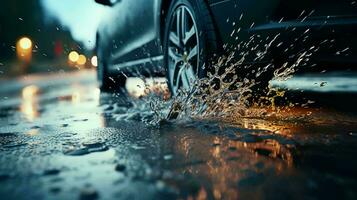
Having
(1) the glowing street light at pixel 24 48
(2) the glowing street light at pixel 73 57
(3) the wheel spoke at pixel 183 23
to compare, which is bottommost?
(3) the wheel spoke at pixel 183 23

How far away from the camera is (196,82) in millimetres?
3174

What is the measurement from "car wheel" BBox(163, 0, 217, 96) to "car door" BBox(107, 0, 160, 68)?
0.34m

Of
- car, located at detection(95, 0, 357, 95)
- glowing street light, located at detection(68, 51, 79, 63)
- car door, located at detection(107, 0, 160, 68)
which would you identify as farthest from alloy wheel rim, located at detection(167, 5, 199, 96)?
glowing street light, located at detection(68, 51, 79, 63)

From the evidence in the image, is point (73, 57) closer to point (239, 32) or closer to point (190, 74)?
point (190, 74)

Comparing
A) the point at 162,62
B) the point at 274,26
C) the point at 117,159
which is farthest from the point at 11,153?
the point at 162,62

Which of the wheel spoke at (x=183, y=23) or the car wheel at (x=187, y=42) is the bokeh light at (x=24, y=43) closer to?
the car wheel at (x=187, y=42)

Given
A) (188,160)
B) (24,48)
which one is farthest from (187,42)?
(24,48)

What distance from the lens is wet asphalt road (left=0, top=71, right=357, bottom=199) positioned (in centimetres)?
153

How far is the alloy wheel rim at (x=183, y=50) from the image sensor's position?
11.0 ft

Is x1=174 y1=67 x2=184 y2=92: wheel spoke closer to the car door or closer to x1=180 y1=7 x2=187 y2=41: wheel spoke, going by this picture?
x1=180 y1=7 x2=187 y2=41: wheel spoke

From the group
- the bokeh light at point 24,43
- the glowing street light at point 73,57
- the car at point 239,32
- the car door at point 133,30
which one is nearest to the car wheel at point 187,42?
the car at point 239,32

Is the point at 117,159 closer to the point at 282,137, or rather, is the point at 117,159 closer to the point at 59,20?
the point at 282,137

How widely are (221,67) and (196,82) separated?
0.78 ft

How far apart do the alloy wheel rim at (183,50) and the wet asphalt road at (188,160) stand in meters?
0.55
